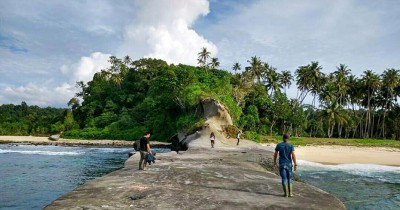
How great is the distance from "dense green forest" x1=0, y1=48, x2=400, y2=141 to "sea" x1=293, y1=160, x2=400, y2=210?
96.5ft

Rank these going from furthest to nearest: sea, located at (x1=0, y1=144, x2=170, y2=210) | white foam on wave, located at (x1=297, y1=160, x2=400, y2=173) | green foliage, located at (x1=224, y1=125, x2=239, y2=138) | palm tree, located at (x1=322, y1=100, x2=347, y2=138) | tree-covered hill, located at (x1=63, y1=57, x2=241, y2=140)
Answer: palm tree, located at (x1=322, y1=100, x2=347, y2=138) < tree-covered hill, located at (x1=63, y1=57, x2=241, y2=140) < green foliage, located at (x1=224, y1=125, x2=239, y2=138) < white foam on wave, located at (x1=297, y1=160, x2=400, y2=173) < sea, located at (x1=0, y1=144, x2=170, y2=210)

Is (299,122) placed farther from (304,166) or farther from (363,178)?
(363,178)

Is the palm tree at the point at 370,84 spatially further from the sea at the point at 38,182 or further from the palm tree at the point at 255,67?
the sea at the point at 38,182

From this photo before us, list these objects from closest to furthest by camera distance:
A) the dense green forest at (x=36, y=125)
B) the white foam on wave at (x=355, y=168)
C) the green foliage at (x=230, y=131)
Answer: the white foam on wave at (x=355, y=168), the green foliage at (x=230, y=131), the dense green forest at (x=36, y=125)

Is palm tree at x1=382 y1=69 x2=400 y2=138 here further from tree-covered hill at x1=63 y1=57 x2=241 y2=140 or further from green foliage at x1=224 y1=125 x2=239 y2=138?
green foliage at x1=224 y1=125 x2=239 y2=138

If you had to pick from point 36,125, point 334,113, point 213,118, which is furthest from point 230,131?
point 36,125

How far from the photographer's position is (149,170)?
1524 cm

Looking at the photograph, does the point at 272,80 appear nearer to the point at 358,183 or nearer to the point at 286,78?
the point at 286,78

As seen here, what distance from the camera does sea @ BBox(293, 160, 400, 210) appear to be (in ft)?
51.1

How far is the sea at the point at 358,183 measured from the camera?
1556 centimetres

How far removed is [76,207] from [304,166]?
23.7 meters

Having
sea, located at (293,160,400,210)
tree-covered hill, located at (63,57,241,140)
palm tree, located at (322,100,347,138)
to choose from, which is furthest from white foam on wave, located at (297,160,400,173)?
palm tree, located at (322,100,347,138)

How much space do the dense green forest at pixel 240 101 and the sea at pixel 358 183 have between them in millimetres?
29423

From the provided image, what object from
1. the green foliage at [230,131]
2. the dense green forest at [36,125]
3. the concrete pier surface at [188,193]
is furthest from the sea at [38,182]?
the dense green forest at [36,125]
